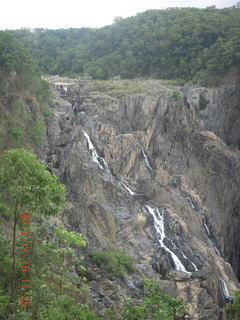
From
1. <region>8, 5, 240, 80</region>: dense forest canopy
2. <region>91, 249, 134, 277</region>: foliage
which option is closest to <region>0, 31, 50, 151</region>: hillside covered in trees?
<region>91, 249, 134, 277</region>: foliage

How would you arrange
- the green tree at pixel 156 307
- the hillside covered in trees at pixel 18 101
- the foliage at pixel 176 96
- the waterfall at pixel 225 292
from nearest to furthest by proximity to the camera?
the green tree at pixel 156 307 → the hillside covered in trees at pixel 18 101 → the waterfall at pixel 225 292 → the foliage at pixel 176 96

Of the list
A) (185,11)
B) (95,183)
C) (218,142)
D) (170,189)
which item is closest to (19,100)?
(95,183)

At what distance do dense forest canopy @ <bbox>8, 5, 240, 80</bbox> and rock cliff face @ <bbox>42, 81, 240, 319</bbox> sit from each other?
899 centimetres

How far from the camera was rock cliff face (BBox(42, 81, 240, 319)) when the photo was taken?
2594 centimetres

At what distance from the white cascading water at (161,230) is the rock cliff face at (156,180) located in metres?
0.11

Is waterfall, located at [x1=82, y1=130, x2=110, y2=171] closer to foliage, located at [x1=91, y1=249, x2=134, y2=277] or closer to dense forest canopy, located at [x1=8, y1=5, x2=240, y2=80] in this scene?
foliage, located at [x1=91, y1=249, x2=134, y2=277]

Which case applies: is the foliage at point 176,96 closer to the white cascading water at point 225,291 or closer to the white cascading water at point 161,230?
the white cascading water at point 161,230

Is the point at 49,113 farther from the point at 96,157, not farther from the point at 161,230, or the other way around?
the point at 161,230

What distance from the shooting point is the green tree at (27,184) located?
9.95 m

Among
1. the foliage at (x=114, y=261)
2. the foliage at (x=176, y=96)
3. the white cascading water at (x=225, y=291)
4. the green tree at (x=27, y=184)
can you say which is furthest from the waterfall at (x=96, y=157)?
the green tree at (x=27, y=184)

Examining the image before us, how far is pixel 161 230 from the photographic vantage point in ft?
100

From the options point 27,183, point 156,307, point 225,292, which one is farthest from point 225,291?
point 27,183

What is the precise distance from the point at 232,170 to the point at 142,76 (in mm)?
25655

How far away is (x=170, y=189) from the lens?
37812mm
